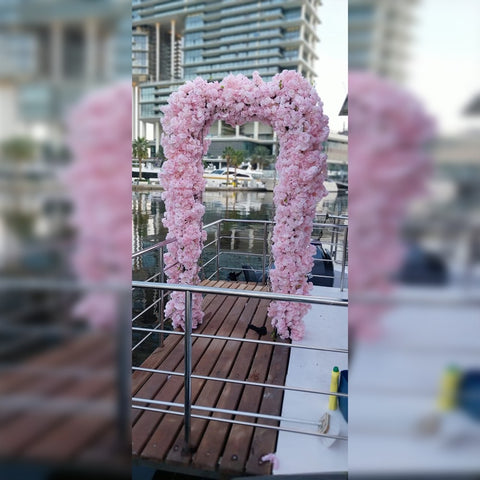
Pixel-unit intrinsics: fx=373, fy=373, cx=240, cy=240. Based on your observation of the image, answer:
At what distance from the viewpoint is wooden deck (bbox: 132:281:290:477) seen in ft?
3.73

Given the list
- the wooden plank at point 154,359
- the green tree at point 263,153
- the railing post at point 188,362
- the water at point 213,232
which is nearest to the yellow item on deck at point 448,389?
the water at point 213,232

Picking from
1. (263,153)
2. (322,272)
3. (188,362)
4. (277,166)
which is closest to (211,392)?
(188,362)

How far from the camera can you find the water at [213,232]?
1.22 meters

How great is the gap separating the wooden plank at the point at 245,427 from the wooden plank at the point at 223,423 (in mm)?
20

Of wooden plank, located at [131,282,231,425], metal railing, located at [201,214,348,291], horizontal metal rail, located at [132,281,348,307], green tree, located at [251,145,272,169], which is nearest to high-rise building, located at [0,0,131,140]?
horizontal metal rail, located at [132,281,348,307]

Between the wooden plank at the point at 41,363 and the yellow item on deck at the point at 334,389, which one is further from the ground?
the wooden plank at the point at 41,363

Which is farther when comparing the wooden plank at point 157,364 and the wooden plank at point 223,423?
the wooden plank at point 157,364

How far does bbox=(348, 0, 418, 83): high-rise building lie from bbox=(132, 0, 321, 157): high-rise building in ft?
0.61

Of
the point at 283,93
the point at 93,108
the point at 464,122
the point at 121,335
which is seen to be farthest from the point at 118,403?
the point at 283,93

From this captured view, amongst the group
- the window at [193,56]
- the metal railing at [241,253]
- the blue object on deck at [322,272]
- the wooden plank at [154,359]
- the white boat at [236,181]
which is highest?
the white boat at [236,181]

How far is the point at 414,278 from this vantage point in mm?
287

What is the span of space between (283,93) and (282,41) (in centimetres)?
103

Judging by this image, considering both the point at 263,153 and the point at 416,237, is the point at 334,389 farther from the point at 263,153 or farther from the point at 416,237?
the point at 263,153

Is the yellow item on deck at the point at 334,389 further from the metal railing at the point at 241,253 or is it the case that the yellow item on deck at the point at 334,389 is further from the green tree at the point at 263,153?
the green tree at the point at 263,153
